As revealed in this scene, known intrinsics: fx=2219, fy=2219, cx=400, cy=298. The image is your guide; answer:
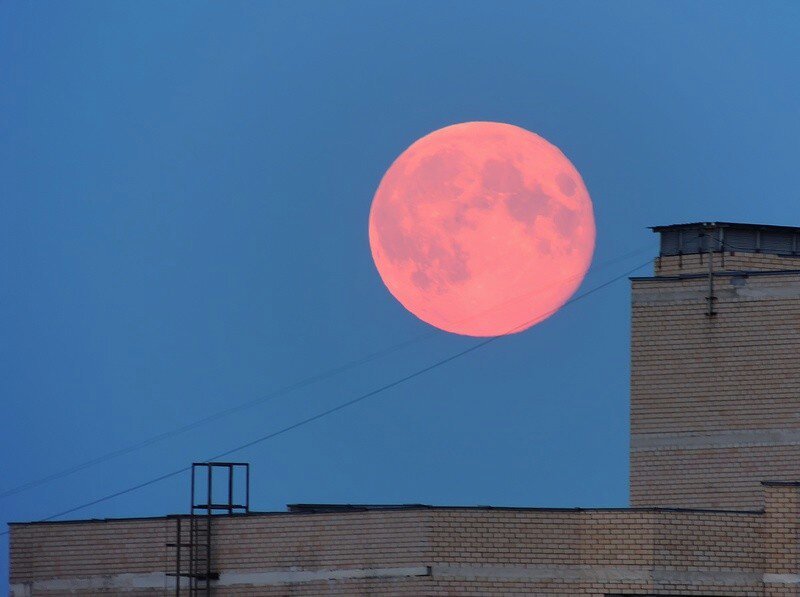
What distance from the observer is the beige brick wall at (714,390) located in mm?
54469

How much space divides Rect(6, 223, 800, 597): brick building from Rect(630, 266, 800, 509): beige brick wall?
4cm

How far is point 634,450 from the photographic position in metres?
56.2

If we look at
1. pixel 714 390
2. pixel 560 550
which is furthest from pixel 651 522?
pixel 714 390

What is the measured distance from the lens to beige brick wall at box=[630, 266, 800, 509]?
179 feet

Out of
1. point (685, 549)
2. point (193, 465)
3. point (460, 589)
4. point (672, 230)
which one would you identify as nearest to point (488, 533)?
point (460, 589)

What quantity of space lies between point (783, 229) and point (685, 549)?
15229 millimetres

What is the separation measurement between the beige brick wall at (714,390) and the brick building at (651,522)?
4 centimetres

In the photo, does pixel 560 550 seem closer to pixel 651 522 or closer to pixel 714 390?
pixel 651 522

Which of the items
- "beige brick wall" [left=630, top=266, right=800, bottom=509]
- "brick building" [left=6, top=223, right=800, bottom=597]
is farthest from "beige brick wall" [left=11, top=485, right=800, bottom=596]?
"beige brick wall" [left=630, top=266, right=800, bottom=509]

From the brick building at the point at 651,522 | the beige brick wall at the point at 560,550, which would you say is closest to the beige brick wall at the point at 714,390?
the brick building at the point at 651,522

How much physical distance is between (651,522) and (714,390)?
842cm

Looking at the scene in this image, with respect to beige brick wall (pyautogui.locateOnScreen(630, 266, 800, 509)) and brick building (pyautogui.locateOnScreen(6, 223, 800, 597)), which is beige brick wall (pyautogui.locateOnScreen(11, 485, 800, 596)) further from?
beige brick wall (pyautogui.locateOnScreen(630, 266, 800, 509))

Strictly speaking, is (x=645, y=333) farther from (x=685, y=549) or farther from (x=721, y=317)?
(x=685, y=549)

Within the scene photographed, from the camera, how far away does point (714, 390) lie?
55.5 meters
